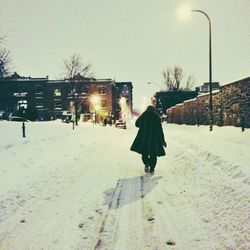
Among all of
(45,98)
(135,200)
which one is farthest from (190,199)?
(45,98)

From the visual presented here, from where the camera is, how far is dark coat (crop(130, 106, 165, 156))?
9.78m

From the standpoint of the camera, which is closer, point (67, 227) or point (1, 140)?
point (67, 227)

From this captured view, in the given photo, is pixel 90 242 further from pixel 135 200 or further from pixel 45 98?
pixel 45 98

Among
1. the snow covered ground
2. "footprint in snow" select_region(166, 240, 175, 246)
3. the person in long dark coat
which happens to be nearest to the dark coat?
the person in long dark coat

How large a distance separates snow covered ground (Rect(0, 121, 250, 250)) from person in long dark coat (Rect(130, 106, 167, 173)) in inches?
18.4

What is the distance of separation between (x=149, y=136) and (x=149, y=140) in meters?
0.16

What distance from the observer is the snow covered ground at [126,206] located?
433 centimetres

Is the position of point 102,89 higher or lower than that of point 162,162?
higher

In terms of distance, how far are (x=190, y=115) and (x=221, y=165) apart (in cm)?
2993

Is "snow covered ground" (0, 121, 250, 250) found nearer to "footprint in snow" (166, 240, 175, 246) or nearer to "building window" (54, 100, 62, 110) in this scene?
"footprint in snow" (166, 240, 175, 246)

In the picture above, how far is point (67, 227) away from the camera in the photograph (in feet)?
16.0

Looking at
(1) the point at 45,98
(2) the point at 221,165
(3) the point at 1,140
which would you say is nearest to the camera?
(2) the point at 221,165

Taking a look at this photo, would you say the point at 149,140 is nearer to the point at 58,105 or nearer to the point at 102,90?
the point at 58,105

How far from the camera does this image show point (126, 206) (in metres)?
6.03
